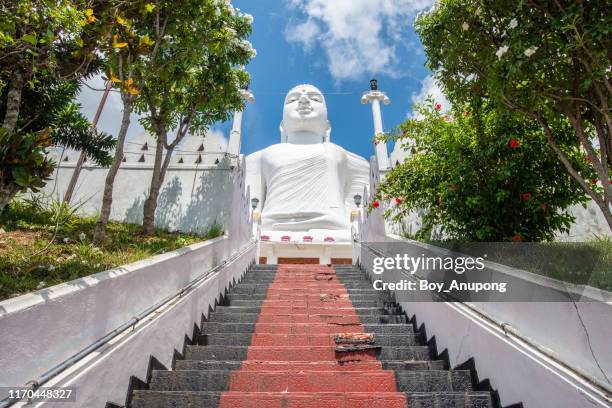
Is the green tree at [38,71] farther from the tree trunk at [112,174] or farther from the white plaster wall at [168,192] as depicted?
the white plaster wall at [168,192]

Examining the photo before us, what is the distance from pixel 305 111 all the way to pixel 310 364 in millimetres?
11123

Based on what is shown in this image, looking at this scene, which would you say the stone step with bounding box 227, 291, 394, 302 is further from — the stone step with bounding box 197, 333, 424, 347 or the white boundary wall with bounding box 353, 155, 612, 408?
the white boundary wall with bounding box 353, 155, 612, 408

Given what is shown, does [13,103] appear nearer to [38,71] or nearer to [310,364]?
[38,71]

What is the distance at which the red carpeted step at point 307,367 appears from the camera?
2.09 meters

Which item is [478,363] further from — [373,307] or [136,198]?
[136,198]

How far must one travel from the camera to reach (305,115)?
1284 centimetres

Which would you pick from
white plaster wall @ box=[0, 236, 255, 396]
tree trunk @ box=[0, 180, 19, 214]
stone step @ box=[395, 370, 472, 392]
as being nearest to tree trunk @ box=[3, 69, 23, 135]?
tree trunk @ box=[0, 180, 19, 214]

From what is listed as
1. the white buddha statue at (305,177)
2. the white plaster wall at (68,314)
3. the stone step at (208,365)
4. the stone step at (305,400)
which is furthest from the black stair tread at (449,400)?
the white buddha statue at (305,177)

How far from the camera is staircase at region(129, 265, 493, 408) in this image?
211 centimetres

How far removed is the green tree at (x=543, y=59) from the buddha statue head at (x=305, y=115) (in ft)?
30.8

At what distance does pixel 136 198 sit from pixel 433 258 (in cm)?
725

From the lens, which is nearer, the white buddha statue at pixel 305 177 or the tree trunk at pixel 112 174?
the tree trunk at pixel 112 174

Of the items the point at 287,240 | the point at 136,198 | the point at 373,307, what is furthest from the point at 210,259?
the point at 287,240

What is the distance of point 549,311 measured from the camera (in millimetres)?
1978
